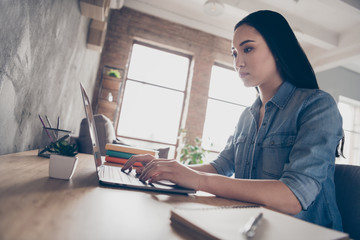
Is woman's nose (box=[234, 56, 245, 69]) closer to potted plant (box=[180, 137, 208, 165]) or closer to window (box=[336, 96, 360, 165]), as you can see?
potted plant (box=[180, 137, 208, 165])

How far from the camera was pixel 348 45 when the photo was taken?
489 centimetres

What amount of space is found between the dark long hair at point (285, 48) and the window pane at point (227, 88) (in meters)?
4.79

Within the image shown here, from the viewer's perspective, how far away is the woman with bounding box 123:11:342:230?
27.4 inches

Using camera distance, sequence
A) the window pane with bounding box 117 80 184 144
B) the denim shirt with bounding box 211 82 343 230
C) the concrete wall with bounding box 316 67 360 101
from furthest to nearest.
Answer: the concrete wall with bounding box 316 67 360 101, the window pane with bounding box 117 80 184 144, the denim shirt with bounding box 211 82 343 230

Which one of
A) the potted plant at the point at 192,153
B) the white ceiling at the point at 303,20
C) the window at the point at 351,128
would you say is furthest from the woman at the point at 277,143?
the window at the point at 351,128

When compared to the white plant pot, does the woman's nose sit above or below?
above

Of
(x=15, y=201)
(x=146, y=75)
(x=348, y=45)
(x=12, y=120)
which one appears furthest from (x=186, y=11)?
(x=15, y=201)

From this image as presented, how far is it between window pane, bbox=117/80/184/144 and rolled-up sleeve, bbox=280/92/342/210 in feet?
15.5

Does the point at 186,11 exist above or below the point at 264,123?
above

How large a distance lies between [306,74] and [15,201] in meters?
1.15

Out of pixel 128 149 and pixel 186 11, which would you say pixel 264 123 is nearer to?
pixel 128 149

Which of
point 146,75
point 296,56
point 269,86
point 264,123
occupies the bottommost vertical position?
point 264,123

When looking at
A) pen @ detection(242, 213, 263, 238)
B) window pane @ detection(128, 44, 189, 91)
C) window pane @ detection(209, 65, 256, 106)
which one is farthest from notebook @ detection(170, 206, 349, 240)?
window pane @ detection(209, 65, 256, 106)

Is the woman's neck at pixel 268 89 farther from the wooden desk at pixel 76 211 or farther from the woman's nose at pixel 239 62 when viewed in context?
the wooden desk at pixel 76 211
